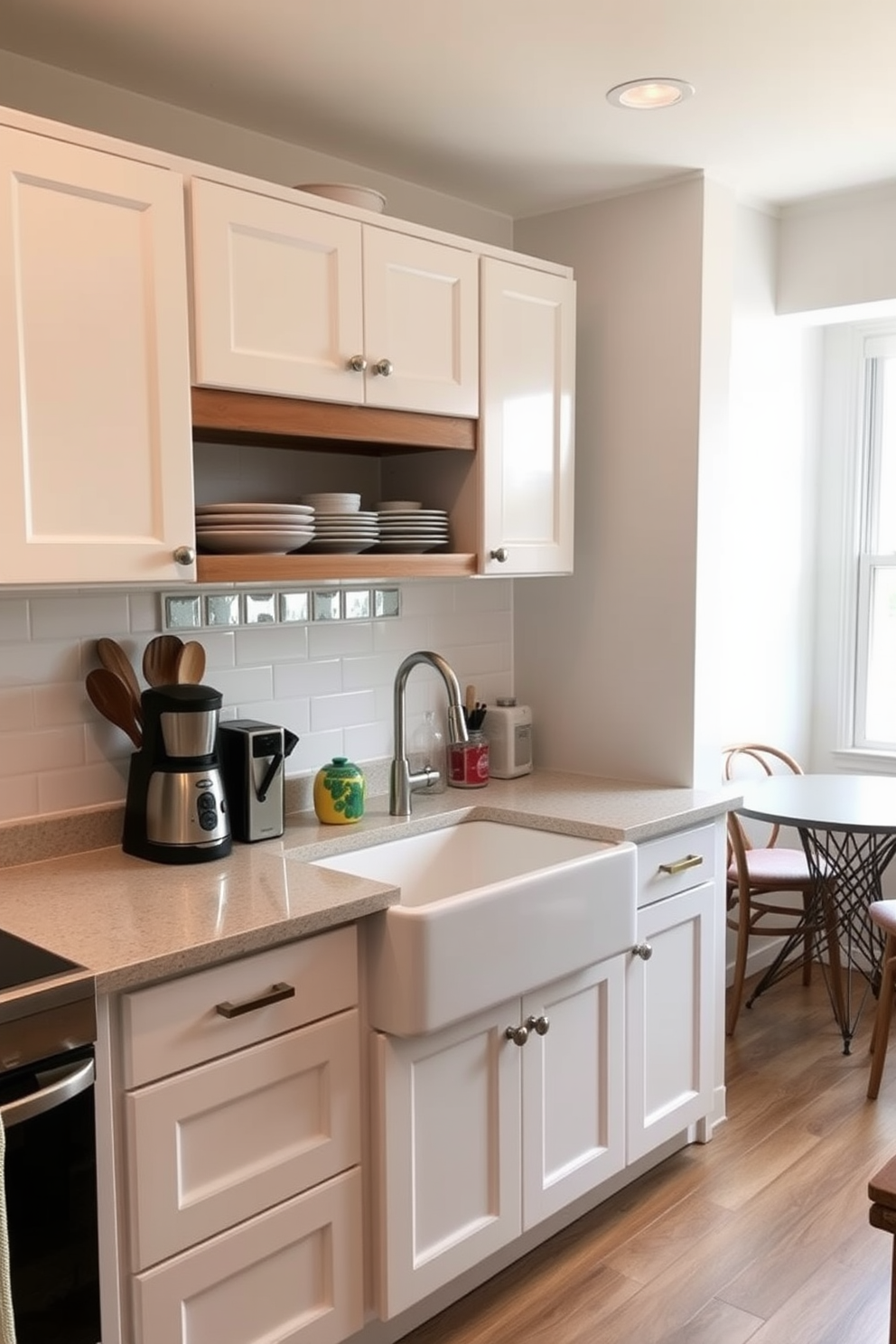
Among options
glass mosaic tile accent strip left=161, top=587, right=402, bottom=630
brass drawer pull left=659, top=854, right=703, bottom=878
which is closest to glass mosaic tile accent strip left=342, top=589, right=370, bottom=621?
glass mosaic tile accent strip left=161, top=587, right=402, bottom=630

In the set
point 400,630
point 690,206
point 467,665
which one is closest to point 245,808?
point 400,630

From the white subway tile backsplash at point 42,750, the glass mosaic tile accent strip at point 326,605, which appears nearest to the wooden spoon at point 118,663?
the white subway tile backsplash at point 42,750

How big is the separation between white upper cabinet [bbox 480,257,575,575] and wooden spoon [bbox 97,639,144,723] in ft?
2.75

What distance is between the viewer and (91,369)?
6.36 ft

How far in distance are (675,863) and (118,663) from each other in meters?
1.30

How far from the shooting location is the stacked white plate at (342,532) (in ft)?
7.88

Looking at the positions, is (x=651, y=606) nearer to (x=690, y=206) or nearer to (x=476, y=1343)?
(x=690, y=206)

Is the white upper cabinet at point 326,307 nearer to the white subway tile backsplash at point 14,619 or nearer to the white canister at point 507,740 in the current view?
the white subway tile backsplash at point 14,619

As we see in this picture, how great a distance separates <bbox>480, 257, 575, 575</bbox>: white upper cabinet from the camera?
2.66m

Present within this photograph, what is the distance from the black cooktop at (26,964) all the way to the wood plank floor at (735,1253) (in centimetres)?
114

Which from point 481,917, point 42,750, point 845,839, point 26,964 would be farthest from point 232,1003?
point 845,839

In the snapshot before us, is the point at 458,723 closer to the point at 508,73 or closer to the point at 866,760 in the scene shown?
the point at 508,73

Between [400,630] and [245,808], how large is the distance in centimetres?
78

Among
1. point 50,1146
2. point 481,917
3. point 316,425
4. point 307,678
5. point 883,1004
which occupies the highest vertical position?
point 316,425
